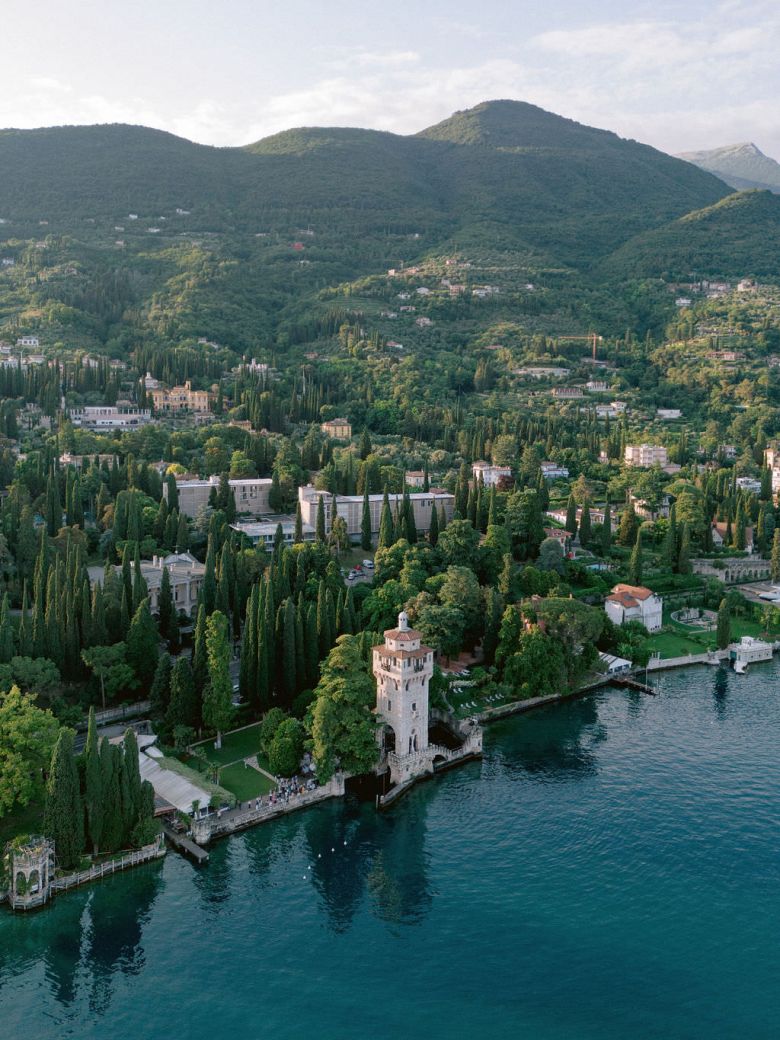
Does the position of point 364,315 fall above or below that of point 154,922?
above

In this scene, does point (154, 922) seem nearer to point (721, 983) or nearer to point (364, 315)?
point (721, 983)

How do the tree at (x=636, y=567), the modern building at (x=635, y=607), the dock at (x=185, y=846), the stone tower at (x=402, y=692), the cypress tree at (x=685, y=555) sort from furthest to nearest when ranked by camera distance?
the cypress tree at (x=685, y=555) < the tree at (x=636, y=567) < the modern building at (x=635, y=607) < the stone tower at (x=402, y=692) < the dock at (x=185, y=846)

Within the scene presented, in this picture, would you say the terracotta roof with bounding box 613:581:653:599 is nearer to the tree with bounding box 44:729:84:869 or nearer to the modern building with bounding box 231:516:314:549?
the modern building with bounding box 231:516:314:549

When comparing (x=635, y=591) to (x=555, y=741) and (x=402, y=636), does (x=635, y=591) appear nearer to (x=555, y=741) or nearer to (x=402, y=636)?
(x=555, y=741)

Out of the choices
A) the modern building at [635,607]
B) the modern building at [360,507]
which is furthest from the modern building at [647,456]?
the modern building at [635,607]

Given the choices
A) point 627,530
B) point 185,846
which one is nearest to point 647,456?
point 627,530

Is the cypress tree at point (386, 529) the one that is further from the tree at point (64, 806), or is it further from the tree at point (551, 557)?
the tree at point (64, 806)

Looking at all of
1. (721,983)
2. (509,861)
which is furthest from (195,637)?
(721,983)
